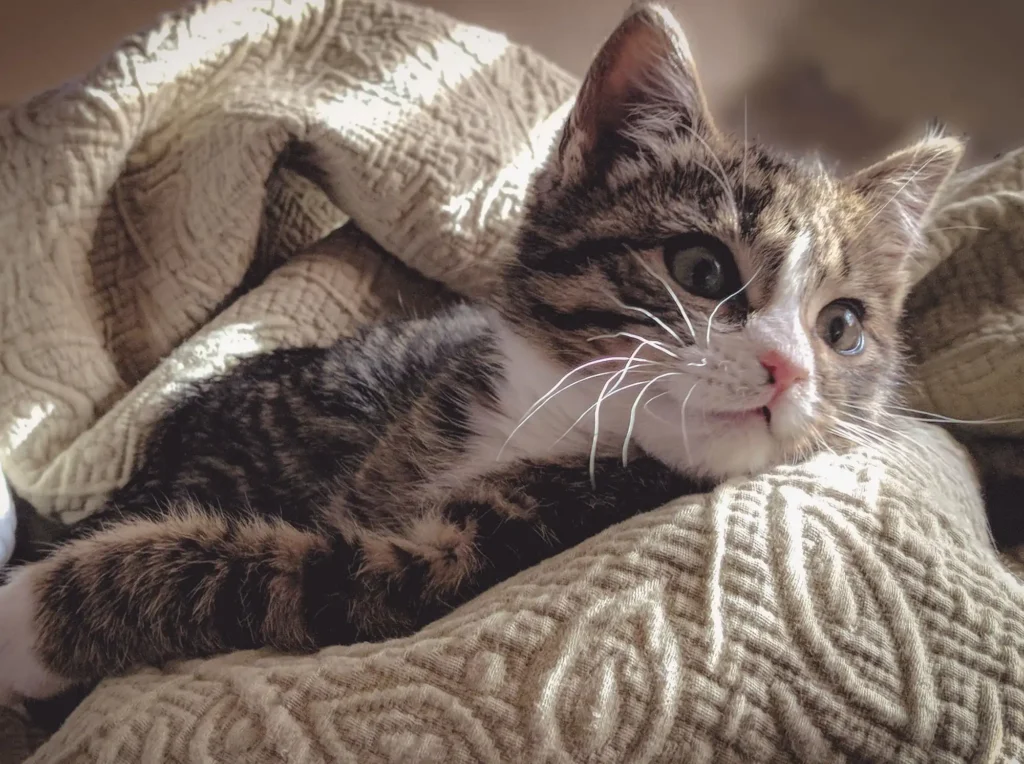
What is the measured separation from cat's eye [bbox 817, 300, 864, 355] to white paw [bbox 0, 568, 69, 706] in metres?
0.90

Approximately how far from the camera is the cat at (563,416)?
0.73 metres

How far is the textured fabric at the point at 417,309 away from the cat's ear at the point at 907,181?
10 cm

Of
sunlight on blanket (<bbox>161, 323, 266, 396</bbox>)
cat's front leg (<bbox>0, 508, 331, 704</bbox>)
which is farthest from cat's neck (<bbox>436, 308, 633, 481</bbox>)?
sunlight on blanket (<bbox>161, 323, 266, 396</bbox>)

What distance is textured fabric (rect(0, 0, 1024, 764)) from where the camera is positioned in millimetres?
538

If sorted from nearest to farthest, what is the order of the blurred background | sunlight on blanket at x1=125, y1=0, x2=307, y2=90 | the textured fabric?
the textured fabric → sunlight on blanket at x1=125, y1=0, x2=307, y2=90 → the blurred background

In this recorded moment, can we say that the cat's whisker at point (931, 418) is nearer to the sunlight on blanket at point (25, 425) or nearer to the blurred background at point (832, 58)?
the blurred background at point (832, 58)

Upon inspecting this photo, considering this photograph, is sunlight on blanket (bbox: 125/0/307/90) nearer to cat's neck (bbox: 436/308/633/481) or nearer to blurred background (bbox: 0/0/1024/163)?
blurred background (bbox: 0/0/1024/163)

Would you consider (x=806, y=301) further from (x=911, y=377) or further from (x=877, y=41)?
(x=877, y=41)

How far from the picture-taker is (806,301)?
811 millimetres

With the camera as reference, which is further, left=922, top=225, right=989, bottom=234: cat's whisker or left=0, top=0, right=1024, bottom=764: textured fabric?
left=922, top=225, right=989, bottom=234: cat's whisker

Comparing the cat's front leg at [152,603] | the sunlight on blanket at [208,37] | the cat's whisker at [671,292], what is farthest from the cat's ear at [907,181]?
the sunlight on blanket at [208,37]

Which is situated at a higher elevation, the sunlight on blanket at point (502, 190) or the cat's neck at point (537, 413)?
the sunlight on blanket at point (502, 190)

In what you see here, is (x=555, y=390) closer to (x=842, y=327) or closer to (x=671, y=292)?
(x=671, y=292)

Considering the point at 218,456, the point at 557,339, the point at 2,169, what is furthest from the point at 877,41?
the point at 2,169
